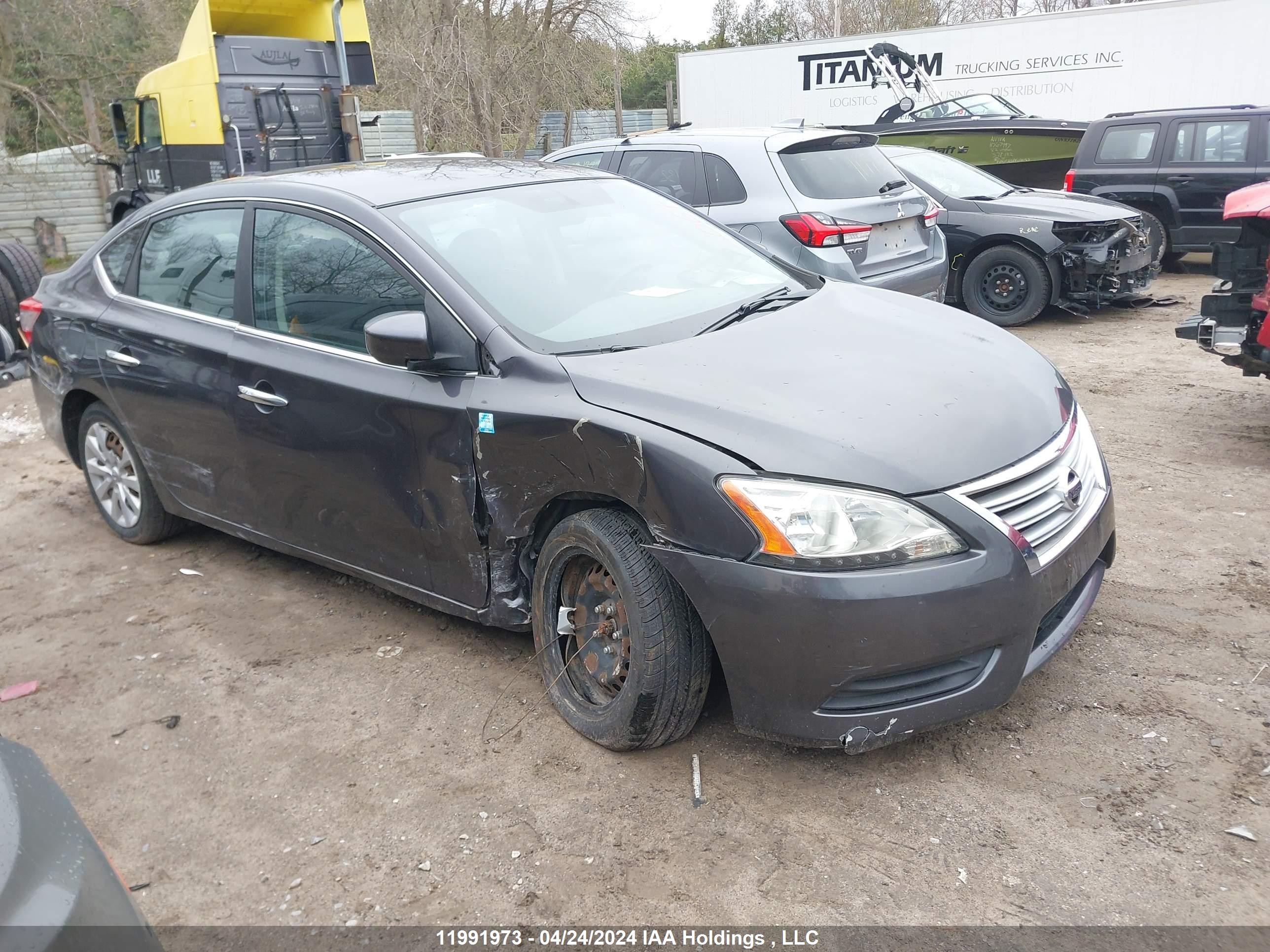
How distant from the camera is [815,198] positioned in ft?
23.7

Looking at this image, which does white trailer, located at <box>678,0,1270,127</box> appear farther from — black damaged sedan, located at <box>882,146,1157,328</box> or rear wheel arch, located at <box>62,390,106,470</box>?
rear wheel arch, located at <box>62,390,106,470</box>

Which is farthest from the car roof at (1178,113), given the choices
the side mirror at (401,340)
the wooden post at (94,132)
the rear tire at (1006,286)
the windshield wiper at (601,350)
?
the wooden post at (94,132)

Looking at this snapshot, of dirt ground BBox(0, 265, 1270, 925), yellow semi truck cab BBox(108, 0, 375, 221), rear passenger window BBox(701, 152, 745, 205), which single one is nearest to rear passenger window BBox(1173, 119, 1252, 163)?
rear passenger window BBox(701, 152, 745, 205)

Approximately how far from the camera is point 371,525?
152 inches

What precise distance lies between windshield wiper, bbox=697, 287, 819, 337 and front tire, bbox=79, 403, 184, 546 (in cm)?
289

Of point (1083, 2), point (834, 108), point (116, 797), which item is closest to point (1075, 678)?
point (116, 797)

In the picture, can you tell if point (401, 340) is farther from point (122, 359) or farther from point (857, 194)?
point (857, 194)

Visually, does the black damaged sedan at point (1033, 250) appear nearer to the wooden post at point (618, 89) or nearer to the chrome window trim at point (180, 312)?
the chrome window trim at point (180, 312)

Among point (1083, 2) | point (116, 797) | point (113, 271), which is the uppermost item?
point (1083, 2)

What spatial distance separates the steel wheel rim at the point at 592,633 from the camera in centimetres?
321

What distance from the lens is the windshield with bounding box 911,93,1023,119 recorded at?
45.5 feet

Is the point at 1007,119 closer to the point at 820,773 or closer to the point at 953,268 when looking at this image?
the point at 953,268

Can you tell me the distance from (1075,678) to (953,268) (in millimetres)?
6671

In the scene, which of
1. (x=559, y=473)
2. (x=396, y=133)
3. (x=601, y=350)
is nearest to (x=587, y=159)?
(x=601, y=350)
